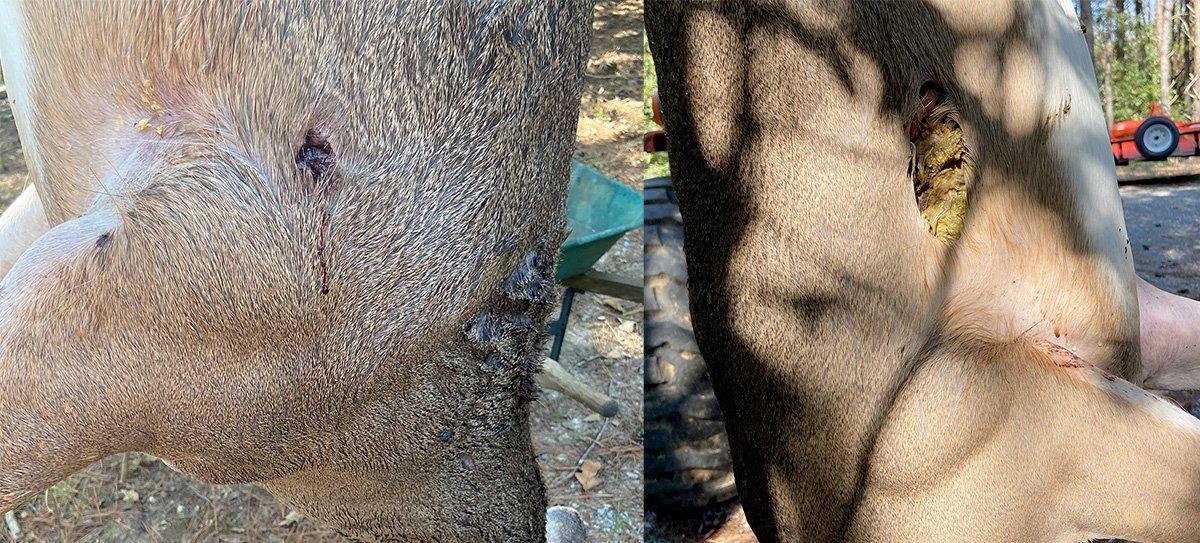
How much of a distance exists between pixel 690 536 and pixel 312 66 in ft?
7.43

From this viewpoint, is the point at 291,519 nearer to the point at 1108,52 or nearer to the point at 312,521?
the point at 312,521

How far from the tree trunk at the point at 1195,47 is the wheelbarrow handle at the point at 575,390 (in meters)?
3.78

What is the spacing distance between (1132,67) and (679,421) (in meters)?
4.21

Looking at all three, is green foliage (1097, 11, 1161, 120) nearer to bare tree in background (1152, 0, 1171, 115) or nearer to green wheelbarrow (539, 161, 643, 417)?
bare tree in background (1152, 0, 1171, 115)

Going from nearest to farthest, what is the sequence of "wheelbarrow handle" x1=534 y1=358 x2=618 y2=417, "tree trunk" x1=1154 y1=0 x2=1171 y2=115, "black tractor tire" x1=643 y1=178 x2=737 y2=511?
"black tractor tire" x1=643 y1=178 x2=737 y2=511, "wheelbarrow handle" x1=534 y1=358 x2=618 y2=417, "tree trunk" x1=1154 y1=0 x2=1171 y2=115

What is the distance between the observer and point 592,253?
3.14 m

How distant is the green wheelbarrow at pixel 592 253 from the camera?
3.15m

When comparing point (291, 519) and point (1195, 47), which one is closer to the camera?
point (291, 519)

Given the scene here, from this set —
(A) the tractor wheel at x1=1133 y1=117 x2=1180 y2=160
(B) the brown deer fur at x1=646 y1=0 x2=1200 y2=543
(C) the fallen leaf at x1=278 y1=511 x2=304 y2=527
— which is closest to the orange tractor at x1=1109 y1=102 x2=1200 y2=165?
(A) the tractor wheel at x1=1133 y1=117 x2=1180 y2=160

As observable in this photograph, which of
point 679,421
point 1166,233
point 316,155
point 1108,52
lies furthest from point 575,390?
point 1108,52

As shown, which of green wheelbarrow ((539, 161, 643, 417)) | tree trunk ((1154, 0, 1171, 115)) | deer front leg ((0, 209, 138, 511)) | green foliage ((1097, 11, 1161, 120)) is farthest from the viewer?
green foliage ((1097, 11, 1161, 120))

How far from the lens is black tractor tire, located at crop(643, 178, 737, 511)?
3.01 m

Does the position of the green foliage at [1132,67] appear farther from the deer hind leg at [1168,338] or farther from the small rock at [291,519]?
the small rock at [291,519]

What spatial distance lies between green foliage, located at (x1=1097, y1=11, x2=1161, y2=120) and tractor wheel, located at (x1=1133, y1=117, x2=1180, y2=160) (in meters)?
0.47
